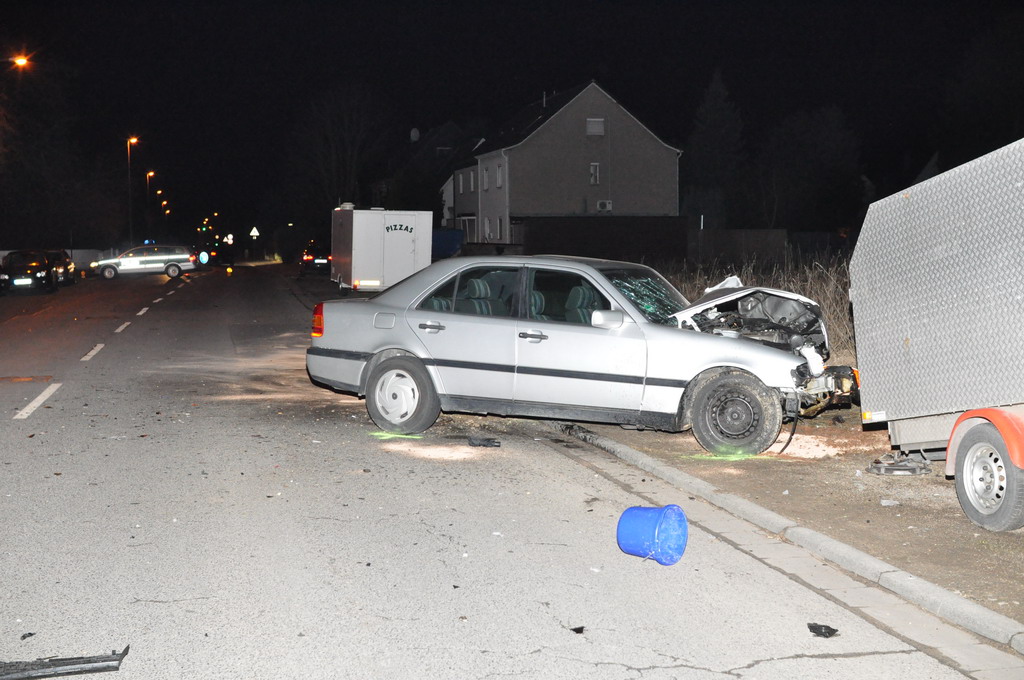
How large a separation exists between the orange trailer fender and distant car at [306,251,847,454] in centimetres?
197

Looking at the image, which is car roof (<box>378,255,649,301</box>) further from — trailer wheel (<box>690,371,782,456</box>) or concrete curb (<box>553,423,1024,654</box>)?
concrete curb (<box>553,423,1024,654</box>)

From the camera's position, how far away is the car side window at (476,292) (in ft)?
31.2

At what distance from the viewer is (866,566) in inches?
226

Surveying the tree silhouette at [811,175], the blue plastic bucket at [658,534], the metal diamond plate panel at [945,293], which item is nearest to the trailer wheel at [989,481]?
the metal diamond plate panel at [945,293]

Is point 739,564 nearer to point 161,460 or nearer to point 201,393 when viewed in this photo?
point 161,460

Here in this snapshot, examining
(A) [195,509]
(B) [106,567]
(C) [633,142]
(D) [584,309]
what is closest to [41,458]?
(A) [195,509]

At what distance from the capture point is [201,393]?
12.4 meters

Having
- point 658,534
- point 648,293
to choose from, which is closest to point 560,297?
point 648,293

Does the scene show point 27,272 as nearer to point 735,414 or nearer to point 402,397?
point 402,397

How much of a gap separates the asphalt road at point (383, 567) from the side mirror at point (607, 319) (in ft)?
3.83

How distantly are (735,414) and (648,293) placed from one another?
155 centimetres

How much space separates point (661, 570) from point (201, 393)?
26.1ft

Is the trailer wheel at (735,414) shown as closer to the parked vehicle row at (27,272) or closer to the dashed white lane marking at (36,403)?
the dashed white lane marking at (36,403)

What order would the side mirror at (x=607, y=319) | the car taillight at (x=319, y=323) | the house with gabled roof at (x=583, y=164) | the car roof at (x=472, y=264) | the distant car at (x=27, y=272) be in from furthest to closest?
the house with gabled roof at (x=583, y=164)
the distant car at (x=27, y=272)
the car taillight at (x=319, y=323)
the car roof at (x=472, y=264)
the side mirror at (x=607, y=319)
